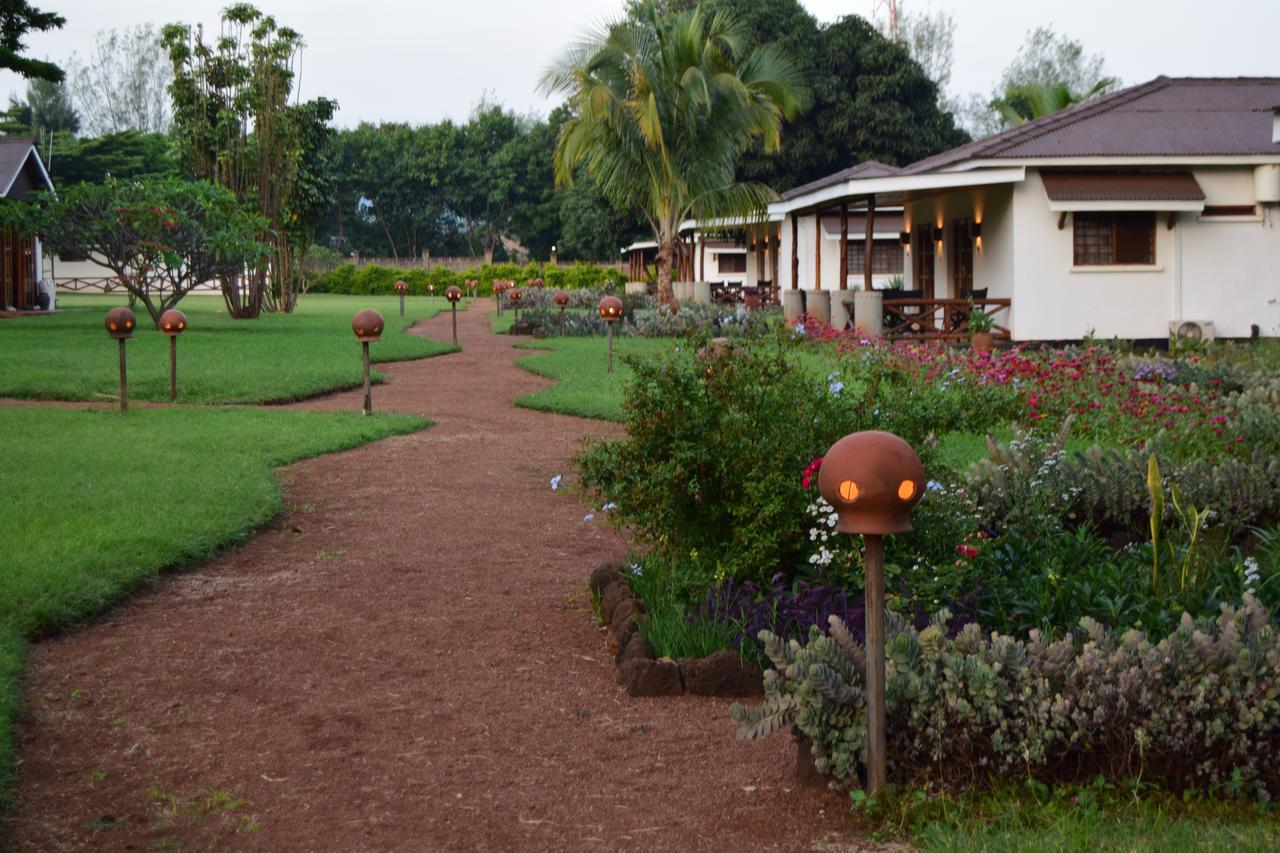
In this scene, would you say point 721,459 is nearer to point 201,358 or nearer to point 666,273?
point 201,358

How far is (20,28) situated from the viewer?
81.1 ft

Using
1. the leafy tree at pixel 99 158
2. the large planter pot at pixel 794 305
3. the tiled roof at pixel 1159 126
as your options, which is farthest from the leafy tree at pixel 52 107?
the tiled roof at pixel 1159 126

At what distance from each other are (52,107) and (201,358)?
76.4 metres

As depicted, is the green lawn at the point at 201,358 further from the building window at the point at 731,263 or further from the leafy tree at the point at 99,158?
the leafy tree at the point at 99,158

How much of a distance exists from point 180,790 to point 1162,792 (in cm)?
298

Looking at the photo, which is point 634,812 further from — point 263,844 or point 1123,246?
point 1123,246

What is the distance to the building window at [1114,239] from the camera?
21.5m

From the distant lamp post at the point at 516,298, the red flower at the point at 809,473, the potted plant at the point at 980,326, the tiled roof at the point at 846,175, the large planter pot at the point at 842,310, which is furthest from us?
the distant lamp post at the point at 516,298

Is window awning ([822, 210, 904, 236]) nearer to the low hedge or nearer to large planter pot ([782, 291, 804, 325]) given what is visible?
large planter pot ([782, 291, 804, 325])

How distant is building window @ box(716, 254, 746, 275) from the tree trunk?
2001cm

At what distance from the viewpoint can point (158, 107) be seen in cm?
8731

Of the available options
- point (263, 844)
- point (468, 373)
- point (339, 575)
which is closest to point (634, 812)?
point (263, 844)

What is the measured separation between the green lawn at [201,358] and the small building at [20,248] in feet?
18.6

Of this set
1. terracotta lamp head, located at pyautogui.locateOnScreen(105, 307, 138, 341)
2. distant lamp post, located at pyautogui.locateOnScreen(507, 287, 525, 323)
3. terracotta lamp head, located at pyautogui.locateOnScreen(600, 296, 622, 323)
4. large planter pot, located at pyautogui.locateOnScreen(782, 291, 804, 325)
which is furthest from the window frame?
distant lamp post, located at pyautogui.locateOnScreen(507, 287, 525, 323)
